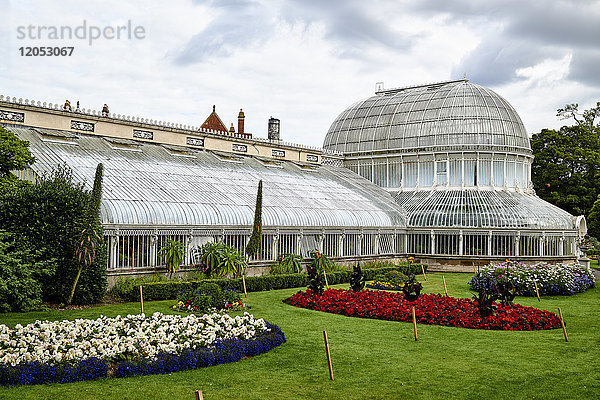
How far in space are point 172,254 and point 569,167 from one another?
4847 centimetres

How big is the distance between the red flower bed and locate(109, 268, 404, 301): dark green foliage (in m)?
3.40

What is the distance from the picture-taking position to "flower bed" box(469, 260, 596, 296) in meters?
27.5

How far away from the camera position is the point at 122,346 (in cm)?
1310

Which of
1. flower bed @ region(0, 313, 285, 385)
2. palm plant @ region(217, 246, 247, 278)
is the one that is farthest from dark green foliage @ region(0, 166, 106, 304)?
flower bed @ region(0, 313, 285, 385)

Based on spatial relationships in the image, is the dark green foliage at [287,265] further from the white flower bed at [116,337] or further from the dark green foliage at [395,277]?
the white flower bed at [116,337]

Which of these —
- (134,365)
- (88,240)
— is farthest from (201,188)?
(134,365)

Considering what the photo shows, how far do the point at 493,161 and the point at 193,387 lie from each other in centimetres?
3890

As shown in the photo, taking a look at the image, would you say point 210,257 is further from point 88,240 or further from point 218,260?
point 88,240

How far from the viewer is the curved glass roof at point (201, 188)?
25891 millimetres

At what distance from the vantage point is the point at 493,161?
46.1 metres

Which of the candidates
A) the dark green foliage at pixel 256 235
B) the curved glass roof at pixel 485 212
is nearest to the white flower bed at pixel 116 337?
the dark green foliage at pixel 256 235

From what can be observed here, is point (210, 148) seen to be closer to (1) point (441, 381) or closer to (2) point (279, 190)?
(2) point (279, 190)

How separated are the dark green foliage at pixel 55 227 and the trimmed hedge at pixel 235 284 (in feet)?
4.35

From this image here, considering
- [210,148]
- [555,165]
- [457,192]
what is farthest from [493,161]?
[210,148]
